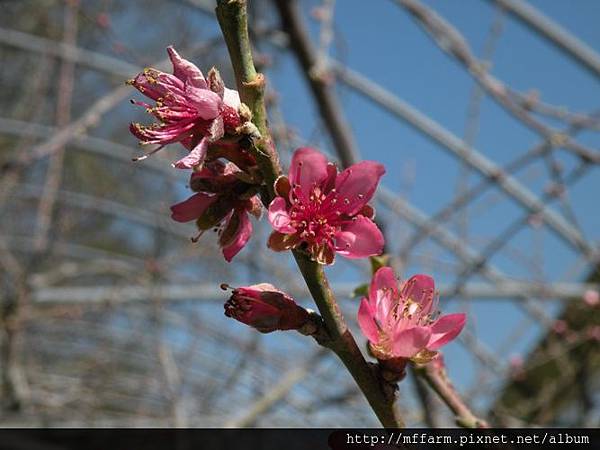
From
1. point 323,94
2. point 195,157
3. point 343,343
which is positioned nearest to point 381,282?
point 343,343

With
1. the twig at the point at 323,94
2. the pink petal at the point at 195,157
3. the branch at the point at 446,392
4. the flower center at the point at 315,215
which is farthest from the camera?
the twig at the point at 323,94

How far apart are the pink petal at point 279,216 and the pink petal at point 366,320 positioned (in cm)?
14

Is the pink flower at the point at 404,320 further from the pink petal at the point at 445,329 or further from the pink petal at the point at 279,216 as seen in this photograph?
the pink petal at the point at 279,216

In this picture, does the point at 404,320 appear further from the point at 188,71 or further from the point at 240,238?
the point at 188,71

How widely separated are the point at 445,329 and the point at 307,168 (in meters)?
0.28

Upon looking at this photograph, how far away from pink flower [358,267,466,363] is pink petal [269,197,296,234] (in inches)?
5.7

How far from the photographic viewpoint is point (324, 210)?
3.29 ft

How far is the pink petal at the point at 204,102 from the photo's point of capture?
0.83 meters

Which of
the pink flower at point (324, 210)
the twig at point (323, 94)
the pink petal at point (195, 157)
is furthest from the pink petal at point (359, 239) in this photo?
the twig at point (323, 94)

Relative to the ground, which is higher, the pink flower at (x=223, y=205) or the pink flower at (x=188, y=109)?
the pink flower at (x=188, y=109)

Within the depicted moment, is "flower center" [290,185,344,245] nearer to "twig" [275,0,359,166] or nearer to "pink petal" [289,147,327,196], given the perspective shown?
"pink petal" [289,147,327,196]

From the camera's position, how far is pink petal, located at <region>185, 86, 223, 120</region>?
83 centimetres

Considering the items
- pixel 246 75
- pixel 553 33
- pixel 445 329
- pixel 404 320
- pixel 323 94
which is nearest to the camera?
pixel 246 75

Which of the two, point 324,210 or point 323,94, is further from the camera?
point 323,94
